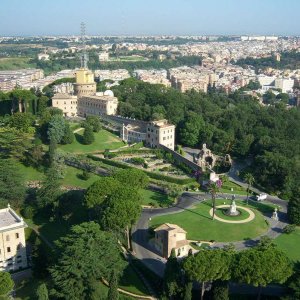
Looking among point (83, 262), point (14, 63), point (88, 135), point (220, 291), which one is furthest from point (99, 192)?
point (14, 63)

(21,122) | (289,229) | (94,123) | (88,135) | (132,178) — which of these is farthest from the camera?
(94,123)

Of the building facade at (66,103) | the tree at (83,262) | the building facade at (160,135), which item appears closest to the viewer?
the tree at (83,262)

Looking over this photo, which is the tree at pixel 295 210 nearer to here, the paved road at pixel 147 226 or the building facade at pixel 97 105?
the paved road at pixel 147 226

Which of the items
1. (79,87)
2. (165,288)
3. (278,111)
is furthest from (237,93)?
(165,288)

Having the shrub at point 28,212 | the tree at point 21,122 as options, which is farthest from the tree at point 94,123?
the shrub at point 28,212

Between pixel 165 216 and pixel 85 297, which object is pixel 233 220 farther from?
pixel 85 297

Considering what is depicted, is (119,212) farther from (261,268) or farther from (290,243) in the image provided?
(290,243)
